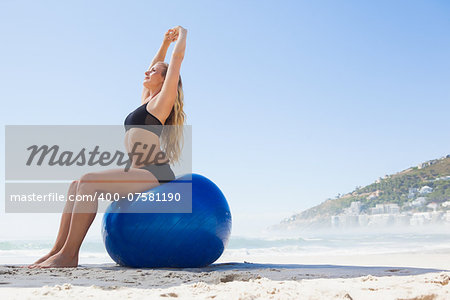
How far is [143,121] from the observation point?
423 centimetres

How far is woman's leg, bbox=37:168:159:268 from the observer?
3.85 m

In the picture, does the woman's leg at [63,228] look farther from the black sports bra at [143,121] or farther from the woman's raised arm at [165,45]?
the woman's raised arm at [165,45]

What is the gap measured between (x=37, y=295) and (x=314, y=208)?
179 feet

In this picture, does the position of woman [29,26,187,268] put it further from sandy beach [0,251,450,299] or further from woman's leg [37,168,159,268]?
sandy beach [0,251,450,299]

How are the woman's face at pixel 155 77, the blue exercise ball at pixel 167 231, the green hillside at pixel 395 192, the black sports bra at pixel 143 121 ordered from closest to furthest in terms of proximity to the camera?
the blue exercise ball at pixel 167 231 → the black sports bra at pixel 143 121 → the woman's face at pixel 155 77 → the green hillside at pixel 395 192

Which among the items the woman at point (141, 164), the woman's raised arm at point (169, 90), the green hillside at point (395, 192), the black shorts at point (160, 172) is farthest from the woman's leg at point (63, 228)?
the green hillside at point (395, 192)

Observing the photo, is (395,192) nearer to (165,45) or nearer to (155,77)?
(165,45)

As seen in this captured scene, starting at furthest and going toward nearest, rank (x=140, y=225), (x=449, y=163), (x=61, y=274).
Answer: (x=449, y=163) → (x=140, y=225) → (x=61, y=274)

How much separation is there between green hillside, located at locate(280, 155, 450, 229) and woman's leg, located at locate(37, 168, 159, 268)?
45739 millimetres

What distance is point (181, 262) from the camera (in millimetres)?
4047

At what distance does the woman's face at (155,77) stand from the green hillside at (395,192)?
4527 centimetres

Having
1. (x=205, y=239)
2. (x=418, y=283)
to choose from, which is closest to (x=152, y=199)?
(x=205, y=239)

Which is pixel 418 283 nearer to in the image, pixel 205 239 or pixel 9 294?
pixel 205 239

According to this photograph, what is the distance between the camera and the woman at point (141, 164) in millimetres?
3875
